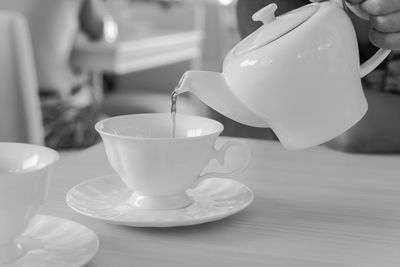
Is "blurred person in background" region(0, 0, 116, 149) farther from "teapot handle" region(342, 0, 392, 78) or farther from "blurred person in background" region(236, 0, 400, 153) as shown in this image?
"teapot handle" region(342, 0, 392, 78)

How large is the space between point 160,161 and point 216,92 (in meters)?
0.08

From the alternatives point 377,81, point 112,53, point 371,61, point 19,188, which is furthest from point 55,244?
point 112,53

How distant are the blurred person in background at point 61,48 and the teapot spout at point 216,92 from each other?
141cm

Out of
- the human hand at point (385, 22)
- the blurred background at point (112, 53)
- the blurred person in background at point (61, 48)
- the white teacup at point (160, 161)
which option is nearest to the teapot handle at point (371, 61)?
the human hand at point (385, 22)

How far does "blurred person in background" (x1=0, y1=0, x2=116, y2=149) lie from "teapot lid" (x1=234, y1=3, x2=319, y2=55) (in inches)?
55.1

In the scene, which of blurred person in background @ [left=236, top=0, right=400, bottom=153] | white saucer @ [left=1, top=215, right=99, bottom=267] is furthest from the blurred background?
white saucer @ [left=1, top=215, right=99, bottom=267]

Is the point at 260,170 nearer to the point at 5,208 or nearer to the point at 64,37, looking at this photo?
the point at 5,208

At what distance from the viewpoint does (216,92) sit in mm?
596

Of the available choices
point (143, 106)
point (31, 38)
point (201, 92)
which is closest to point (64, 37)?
point (31, 38)

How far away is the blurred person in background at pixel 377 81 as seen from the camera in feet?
2.27

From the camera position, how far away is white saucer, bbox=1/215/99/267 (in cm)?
47

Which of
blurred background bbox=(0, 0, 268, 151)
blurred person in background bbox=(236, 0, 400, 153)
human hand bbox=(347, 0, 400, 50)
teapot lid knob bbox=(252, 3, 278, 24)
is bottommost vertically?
blurred background bbox=(0, 0, 268, 151)

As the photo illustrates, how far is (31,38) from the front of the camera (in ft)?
7.33

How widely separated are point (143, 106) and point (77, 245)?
211cm
